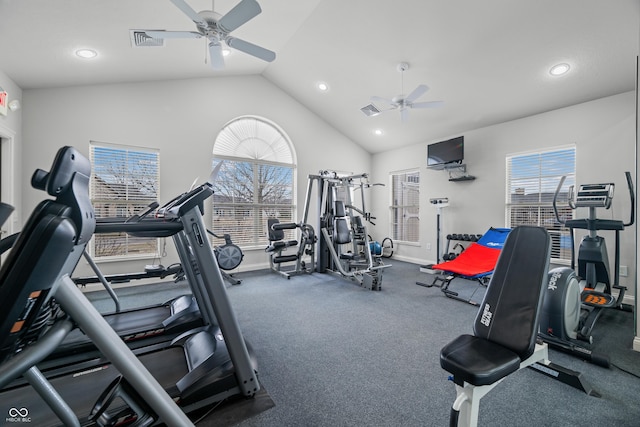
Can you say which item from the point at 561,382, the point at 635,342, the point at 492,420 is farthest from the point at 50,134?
the point at 635,342

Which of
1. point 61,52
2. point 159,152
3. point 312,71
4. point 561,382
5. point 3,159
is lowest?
point 561,382

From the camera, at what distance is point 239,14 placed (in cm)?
243

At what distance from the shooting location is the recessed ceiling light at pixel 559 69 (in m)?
3.49

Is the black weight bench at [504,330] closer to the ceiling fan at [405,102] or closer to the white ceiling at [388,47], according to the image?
the ceiling fan at [405,102]

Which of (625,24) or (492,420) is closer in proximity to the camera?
(492,420)

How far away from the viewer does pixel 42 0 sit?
239 centimetres

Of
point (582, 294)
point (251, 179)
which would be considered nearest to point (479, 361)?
point (582, 294)

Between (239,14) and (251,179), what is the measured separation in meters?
3.48

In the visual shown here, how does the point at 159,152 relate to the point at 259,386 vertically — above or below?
above

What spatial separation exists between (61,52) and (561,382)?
5.71m

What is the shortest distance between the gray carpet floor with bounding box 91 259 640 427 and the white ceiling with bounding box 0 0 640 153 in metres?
3.03

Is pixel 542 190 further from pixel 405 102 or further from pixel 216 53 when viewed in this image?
pixel 216 53

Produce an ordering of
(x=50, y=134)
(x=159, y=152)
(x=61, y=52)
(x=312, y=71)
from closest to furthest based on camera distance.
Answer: (x=61, y=52)
(x=50, y=134)
(x=159, y=152)
(x=312, y=71)

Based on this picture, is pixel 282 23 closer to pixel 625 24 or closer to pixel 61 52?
pixel 61 52
